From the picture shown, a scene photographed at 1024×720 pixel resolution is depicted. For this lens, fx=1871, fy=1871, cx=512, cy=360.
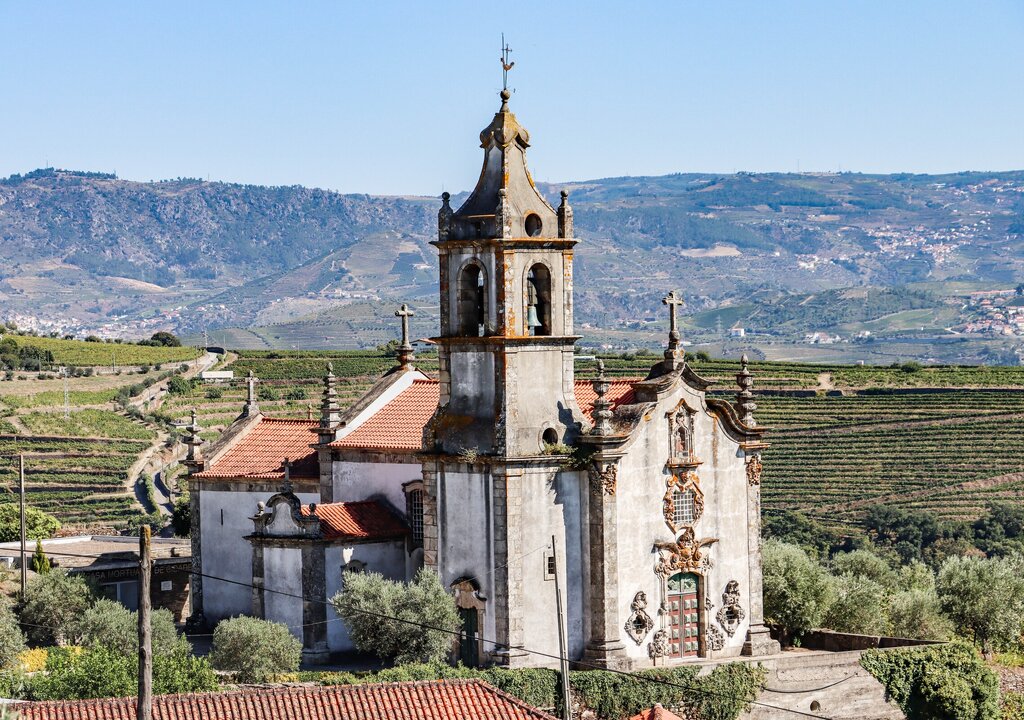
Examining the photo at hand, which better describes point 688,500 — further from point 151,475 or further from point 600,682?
point 151,475

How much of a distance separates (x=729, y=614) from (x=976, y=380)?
251 ft

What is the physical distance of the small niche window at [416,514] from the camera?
4712cm

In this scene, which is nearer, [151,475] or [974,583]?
[974,583]

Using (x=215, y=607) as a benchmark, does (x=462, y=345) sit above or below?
above

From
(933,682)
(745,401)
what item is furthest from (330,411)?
(933,682)

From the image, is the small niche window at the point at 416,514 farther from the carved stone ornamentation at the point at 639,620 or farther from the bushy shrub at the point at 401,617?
the carved stone ornamentation at the point at 639,620

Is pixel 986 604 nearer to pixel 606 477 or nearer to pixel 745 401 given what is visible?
pixel 745 401

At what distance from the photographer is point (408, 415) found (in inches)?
1954

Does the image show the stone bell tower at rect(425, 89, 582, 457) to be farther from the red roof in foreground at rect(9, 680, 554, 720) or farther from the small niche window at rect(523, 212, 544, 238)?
the red roof in foreground at rect(9, 680, 554, 720)

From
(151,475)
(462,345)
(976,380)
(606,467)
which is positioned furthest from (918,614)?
(976,380)

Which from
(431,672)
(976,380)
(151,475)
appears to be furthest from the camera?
(976,380)

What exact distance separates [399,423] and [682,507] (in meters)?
8.35

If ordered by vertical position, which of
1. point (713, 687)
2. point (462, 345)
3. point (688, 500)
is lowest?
point (713, 687)

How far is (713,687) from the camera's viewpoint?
43.7 metres
